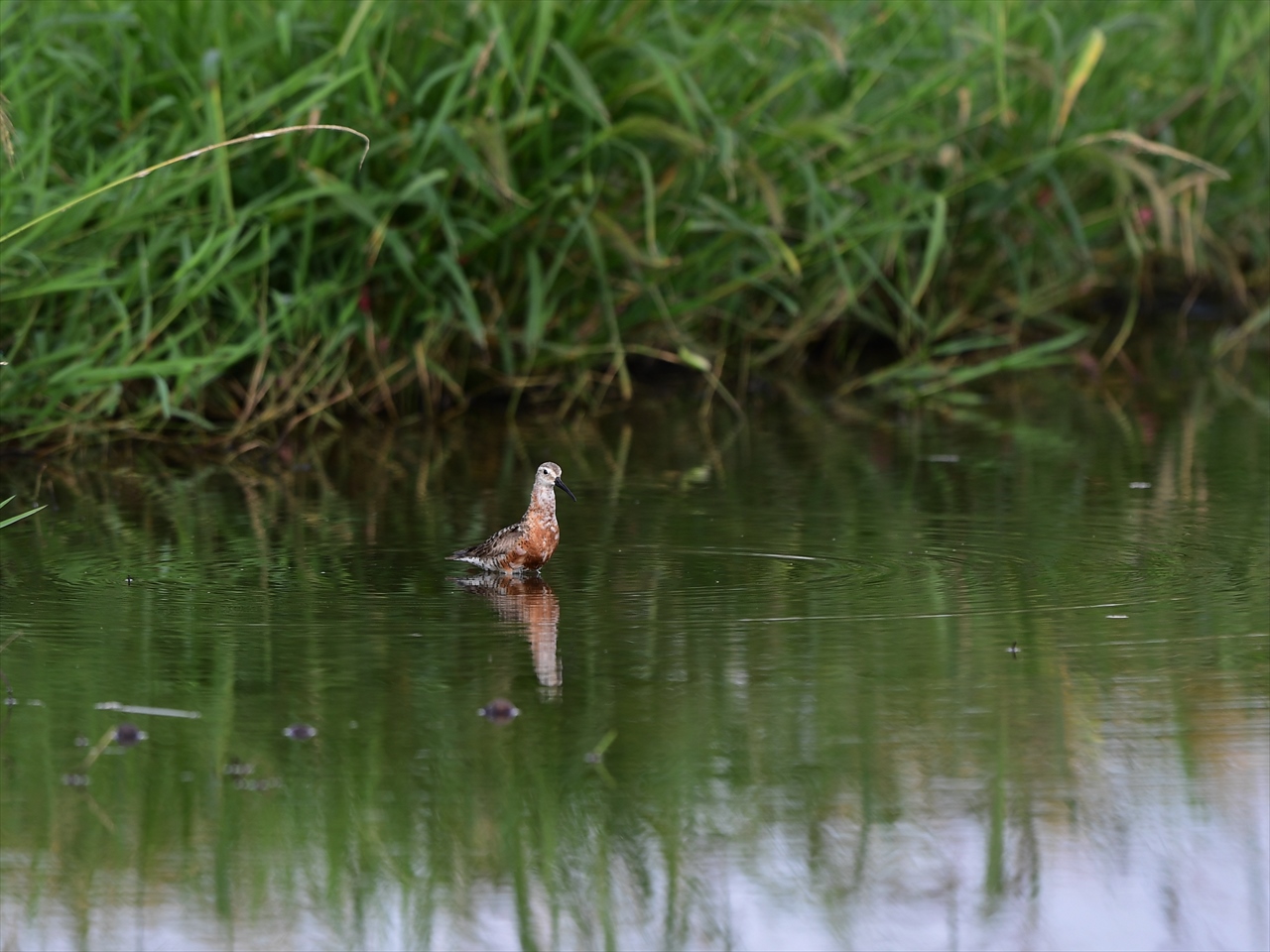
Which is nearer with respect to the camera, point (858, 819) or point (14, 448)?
point (858, 819)

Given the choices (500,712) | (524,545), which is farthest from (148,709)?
(524,545)

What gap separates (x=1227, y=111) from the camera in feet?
35.0

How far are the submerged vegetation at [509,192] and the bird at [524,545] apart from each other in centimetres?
169

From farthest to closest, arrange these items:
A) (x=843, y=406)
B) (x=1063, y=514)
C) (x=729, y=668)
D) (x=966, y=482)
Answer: (x=843, y=406), (x=966, y=482), (x=1063, y=514), (x=729, y=668)

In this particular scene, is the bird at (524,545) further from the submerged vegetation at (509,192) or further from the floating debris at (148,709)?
the submerged vegetation at (509,192)

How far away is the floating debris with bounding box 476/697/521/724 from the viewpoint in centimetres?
418

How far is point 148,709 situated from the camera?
13.8 ft

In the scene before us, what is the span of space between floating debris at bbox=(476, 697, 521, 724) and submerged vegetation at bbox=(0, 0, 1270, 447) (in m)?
2.81

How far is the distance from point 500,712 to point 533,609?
1.14m

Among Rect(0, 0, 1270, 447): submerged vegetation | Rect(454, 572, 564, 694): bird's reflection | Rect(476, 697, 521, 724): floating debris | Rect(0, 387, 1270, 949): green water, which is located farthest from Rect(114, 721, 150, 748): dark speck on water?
Rect(0, 0, 1270, 447): submerged vegetation

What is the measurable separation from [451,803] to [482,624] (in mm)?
1485

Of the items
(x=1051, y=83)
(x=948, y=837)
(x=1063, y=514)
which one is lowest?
(x=948, y=837)

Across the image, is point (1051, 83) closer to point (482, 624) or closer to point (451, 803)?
point (482, 624)

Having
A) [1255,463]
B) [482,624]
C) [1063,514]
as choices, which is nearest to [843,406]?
[1255,463]
